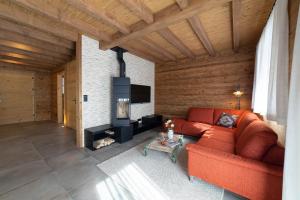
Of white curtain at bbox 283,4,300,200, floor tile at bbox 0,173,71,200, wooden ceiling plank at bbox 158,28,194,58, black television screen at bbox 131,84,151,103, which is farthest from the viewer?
black television screen at bbox 131,84,151,103

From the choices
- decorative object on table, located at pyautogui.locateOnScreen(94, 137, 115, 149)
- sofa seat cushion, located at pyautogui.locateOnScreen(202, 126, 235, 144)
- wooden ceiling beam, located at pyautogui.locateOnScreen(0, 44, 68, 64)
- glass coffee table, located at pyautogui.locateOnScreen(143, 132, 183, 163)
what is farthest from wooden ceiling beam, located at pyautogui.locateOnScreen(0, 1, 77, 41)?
sofa seat cushion, located at pyautogui.locateOnScreen(202, 126, 235, 144)

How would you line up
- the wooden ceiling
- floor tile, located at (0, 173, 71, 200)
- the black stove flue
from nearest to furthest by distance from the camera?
floor tile, located at (0, 173, 71, 200)
the wooden ceiling
the black stove flue

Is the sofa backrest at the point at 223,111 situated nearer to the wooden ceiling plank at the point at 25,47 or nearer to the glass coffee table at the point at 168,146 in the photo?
the glass coffee table at the point at 168,146

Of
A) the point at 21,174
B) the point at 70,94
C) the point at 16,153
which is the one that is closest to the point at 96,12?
the point at 21,174

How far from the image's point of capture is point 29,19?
2479 millimetres

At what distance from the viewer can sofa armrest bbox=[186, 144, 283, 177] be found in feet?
4.32

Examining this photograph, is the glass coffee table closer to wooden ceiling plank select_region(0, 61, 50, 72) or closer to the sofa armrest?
the sofa armrest

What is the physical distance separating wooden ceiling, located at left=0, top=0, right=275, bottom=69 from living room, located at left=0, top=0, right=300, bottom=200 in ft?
0.06

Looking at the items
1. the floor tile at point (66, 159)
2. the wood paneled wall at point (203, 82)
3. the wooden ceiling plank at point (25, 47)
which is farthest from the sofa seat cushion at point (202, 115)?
the wooden ceiling plank at point (25, 47)

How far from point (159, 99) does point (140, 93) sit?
106 cm

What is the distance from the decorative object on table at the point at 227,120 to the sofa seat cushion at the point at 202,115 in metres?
0.30

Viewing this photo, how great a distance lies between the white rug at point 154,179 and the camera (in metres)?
1.68

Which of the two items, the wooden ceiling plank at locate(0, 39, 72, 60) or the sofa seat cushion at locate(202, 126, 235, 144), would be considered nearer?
the sofa seat cushion at locate(202, 126, 235, 144)

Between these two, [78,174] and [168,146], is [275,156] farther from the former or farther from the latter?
[78,174]
